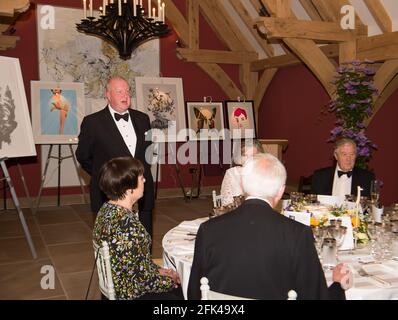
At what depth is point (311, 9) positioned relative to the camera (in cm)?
679

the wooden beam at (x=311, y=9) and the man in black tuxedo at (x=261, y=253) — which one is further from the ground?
the wooden beam at (x=311, y=9)

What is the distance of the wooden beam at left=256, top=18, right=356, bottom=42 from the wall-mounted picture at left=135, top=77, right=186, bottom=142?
107 inches

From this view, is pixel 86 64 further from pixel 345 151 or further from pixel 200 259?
pixel 200 259

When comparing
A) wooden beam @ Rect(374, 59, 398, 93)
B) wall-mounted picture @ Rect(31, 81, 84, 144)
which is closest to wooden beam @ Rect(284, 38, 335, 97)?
wooden beam @ Rect(374, 59, 398, 93)

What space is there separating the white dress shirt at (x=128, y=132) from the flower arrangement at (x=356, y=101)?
3.22m

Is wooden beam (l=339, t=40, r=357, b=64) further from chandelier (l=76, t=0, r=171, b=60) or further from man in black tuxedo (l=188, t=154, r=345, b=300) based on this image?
man in black tuxedo (l=188, t=154, r=345, b=300)

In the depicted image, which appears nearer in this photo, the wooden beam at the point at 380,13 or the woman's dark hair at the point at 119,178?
the woman's dark hair at the point at 119,178

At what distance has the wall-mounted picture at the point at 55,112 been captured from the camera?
7160 millimetres

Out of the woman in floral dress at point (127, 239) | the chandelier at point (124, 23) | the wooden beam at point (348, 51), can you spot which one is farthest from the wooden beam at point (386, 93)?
the woman in floral dress at point (127, 239)

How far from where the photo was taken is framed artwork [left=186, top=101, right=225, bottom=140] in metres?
8.27

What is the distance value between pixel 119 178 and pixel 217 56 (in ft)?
22.2

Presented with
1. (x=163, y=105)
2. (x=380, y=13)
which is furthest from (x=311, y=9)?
(x=163, y=105)

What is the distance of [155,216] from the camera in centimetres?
688

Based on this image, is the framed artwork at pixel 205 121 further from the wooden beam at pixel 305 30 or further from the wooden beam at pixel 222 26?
the wooden beam at pixel 305 30
